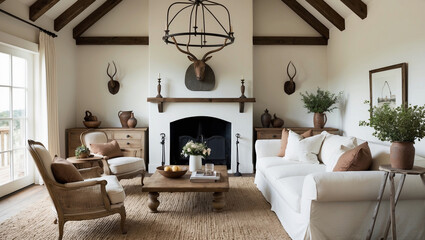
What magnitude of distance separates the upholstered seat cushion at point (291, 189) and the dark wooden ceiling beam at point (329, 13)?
3373 mm

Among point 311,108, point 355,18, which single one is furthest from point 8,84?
point 355,18

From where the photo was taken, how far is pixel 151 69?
6035 mm

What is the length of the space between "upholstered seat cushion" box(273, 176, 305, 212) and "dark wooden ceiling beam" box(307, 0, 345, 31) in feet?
11.1

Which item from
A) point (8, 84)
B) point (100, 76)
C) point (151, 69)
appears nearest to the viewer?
point (8, 84)

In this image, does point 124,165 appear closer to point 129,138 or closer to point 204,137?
point 129,138

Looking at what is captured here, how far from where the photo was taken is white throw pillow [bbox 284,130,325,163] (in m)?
4.34

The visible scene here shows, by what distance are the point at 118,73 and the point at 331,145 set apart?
170 inches

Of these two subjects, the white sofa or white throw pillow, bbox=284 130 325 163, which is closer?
the white sofa

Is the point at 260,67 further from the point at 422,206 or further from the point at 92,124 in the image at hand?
→ the point at 422,206

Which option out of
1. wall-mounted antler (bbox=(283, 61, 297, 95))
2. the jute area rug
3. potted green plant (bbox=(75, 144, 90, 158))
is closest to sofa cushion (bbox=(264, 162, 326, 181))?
the jute area rug

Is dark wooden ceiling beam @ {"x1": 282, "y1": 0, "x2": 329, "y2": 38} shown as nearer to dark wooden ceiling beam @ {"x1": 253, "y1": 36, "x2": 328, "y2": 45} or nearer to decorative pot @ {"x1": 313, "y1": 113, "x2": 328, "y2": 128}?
dark wooden ceiling beam @ {"x1": 253, "y1": 36, "x2": 328, "y2": 45}

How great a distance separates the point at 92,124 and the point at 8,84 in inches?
69.4

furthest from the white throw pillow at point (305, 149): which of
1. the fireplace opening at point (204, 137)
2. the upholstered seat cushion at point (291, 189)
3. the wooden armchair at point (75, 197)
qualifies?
the wooden armchair at point (75, 197)

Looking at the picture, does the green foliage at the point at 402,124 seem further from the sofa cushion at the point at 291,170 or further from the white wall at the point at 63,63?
the white wall at the point at 63,63
